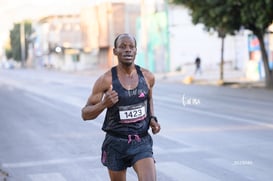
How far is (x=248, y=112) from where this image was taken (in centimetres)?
1606

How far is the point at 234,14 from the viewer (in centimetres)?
2594

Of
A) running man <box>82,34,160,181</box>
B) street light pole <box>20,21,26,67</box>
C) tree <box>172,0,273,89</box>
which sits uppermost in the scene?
tree <box>172,0,273,89</box>

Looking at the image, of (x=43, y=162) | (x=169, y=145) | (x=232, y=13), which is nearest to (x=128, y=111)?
(x=43, y=162)

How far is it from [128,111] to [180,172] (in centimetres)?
351

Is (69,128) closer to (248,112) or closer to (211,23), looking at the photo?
(248,112)

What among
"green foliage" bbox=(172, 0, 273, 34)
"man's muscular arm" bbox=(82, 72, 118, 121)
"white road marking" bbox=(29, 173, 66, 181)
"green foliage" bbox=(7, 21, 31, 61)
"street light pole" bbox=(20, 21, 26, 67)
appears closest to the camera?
"man's muscular arm" bbox=(82, 72, 118, 121)

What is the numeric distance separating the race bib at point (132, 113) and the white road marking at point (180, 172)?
2.96 m

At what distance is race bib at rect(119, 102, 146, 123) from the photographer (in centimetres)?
476

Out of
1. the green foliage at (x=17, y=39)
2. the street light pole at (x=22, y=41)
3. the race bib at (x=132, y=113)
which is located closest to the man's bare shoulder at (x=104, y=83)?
the race bib at (x=132, y=113)

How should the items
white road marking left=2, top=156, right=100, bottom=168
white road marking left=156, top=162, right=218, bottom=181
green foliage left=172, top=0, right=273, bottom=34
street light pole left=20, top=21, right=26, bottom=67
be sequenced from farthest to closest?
street light pole left=20, top=21, right=26, bottom=67
green foliage left=172, top=0, right=273, bottom=34
white road marking left=2, top=156, right=100, bottom=168
white road marking left=156, top=162, right=218, bottom=181

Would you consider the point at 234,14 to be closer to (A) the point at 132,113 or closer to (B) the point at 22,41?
(A) the point at 132,113

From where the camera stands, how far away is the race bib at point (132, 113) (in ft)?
15.6

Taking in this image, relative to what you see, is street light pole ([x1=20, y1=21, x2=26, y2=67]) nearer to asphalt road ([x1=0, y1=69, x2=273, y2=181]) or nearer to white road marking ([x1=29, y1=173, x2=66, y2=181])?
asphalt road ([x1=0, y1=69, x2=273, y2=181])

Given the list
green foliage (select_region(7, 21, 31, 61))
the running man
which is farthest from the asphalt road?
green foliage (select_region(7, 21, 31, 61))
